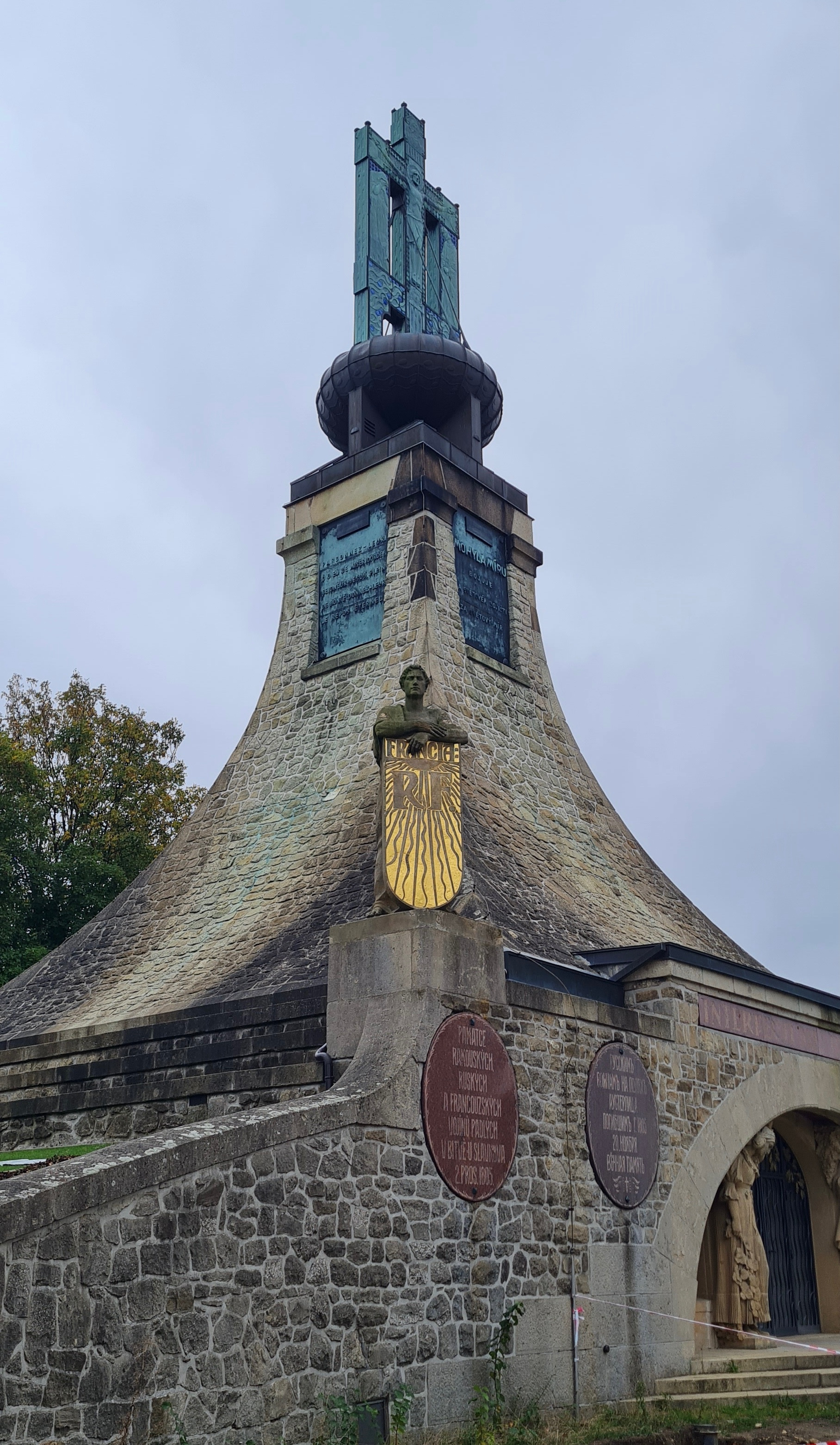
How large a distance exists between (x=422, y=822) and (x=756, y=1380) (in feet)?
17.2

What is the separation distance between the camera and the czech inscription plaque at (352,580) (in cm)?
1736

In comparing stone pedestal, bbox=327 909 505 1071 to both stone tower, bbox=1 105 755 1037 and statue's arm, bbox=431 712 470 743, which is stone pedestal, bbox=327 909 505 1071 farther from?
stone tower, bbox=1 105 755 1037

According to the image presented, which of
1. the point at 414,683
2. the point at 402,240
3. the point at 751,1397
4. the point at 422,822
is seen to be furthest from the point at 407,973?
the point at 402,240

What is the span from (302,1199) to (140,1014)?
5.56 metres

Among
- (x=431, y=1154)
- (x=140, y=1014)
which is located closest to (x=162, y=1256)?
(x=431, y=1154)

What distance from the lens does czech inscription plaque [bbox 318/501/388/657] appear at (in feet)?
57.0

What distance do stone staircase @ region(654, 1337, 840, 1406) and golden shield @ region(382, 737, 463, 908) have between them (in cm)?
438

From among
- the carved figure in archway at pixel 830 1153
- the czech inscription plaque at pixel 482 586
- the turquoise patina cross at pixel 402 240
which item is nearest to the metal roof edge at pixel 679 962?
the carved figure in archway at pixel 830 1153

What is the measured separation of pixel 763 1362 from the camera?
1123 centimetres

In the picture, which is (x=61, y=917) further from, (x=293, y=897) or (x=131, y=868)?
(x=293, y=897)

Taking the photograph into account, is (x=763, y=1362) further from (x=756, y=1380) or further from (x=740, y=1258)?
(x=740, y=1258)

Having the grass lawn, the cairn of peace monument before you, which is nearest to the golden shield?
the cairn of peace monument

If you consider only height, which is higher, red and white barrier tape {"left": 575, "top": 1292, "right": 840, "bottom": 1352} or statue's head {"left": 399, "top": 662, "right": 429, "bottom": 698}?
statue's head {"left": 399, "top": 662, "right": 429, "bottom": 698}

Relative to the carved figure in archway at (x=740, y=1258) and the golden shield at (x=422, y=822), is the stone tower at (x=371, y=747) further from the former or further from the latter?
the carved figure in archway at (x=740, y=1258)
